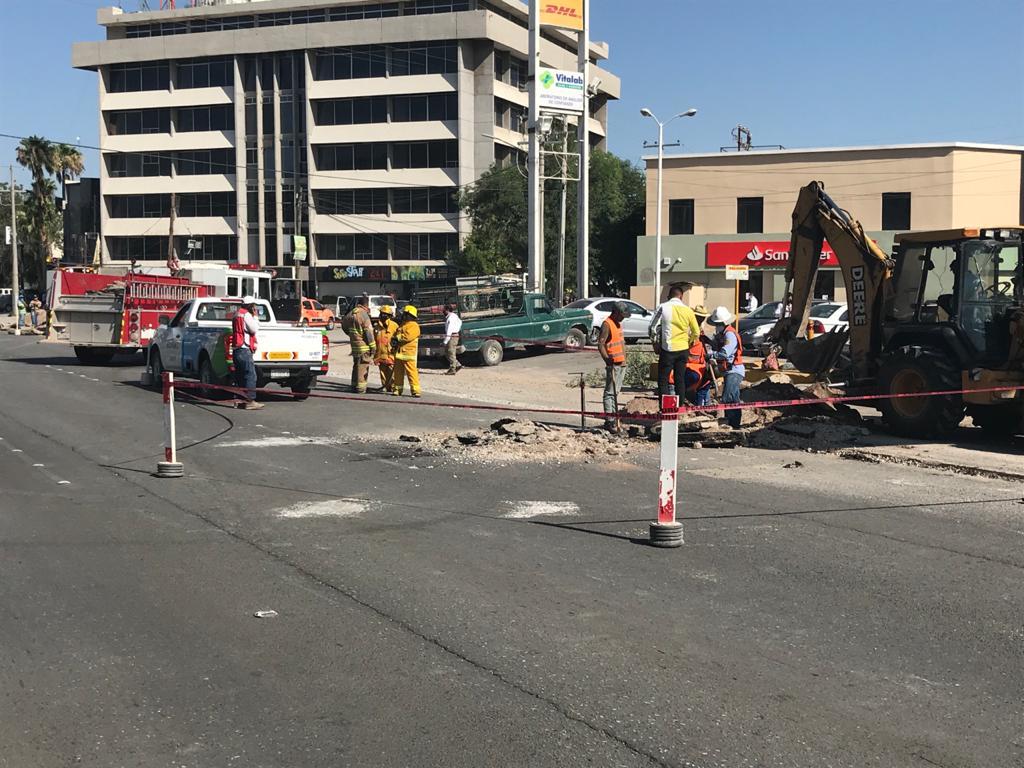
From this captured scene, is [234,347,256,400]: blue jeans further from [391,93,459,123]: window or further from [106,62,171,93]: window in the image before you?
[106,62,171,93]: window

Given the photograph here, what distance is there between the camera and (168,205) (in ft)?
257

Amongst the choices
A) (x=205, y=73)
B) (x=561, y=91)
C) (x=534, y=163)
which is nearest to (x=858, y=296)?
(x=534, y=163)

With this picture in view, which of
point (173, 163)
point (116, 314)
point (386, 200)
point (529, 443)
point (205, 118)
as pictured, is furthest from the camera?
point (173, 163)

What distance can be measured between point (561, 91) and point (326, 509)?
33.9 metres

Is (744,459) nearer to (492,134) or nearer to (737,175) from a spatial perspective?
(737,175)

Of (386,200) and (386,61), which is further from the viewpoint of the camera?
(386,200)

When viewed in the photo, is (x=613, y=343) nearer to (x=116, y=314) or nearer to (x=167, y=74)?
(x=116, y=314)

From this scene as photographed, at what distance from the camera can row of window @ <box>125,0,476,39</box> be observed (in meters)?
72.1

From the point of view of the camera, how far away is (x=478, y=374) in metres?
25.2

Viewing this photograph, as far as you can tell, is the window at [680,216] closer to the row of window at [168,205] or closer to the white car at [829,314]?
the white car at [829,314]

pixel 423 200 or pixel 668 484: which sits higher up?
pixel 423 200

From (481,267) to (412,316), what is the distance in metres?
39.6

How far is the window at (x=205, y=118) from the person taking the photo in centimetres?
7694

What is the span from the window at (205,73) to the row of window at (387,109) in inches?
319
